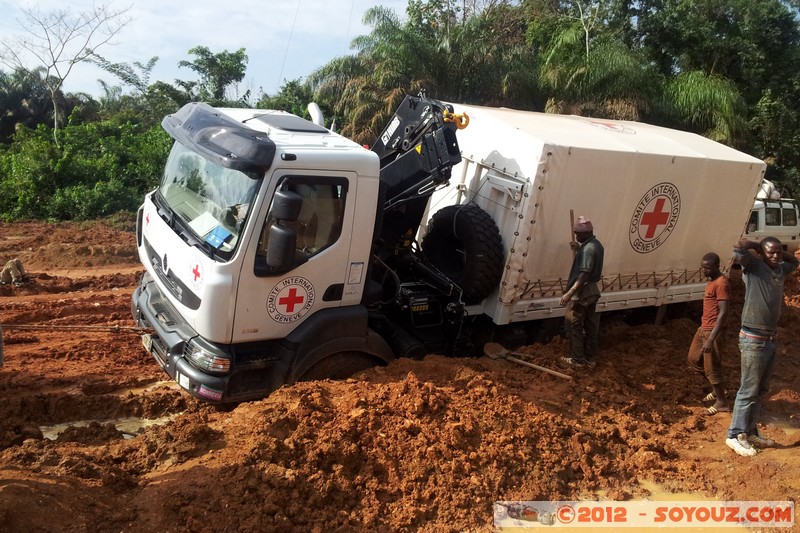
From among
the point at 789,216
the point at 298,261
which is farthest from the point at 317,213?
the point at 789,216

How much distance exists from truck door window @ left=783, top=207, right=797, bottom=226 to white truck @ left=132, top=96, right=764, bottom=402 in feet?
22.5

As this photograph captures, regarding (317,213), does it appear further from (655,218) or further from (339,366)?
(655,218)

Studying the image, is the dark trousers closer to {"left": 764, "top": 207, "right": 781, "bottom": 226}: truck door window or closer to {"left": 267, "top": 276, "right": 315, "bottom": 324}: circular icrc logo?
{"left": 267, "top": 276, "right": 315, "bottom": 324}: circular icrc logo

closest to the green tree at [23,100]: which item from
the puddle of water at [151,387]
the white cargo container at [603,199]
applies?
the puddle of water at [151,387]

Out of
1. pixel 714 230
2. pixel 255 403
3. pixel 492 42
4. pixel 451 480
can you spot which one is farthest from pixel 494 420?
pixel 492 42

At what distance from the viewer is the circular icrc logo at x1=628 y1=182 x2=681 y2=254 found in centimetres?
668

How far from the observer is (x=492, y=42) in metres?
16.0

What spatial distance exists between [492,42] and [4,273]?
39.2 feet

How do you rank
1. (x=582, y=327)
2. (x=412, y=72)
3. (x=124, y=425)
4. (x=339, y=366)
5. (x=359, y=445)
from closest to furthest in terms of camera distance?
(x=359, y=445)
(x=124, y=425)
(x=339, y=366)
(x=582, y=327)
(x=412, y=72)

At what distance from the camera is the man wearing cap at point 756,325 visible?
16.9 ft

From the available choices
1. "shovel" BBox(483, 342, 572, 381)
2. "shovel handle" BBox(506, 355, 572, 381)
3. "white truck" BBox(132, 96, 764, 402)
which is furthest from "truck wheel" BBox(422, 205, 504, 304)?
"shovel handle" BBox(506, 355, 572, 381)

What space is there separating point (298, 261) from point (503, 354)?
244cm

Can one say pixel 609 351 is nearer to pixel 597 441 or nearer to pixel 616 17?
pixel 597 441

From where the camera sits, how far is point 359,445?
4.48 meters
